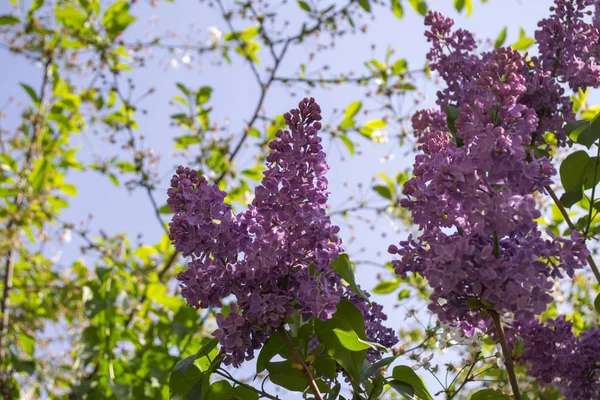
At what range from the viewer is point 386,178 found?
7.66 feet

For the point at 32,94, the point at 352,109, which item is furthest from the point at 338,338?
the point at 32,94

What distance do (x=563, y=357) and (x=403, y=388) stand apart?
328 millimetres

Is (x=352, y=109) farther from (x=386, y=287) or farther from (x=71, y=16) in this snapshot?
(x=71, y=16)

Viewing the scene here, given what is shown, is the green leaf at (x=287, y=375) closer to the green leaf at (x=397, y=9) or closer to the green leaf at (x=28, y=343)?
the green leaf at (x=397, y=9)

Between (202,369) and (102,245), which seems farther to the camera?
(102,245)

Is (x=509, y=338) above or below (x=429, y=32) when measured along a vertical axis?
below

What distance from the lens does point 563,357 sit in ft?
3.14

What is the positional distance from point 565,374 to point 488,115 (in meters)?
0.50

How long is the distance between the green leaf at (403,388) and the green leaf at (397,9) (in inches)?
62.6

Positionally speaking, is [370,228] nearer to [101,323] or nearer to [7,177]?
[101,323]

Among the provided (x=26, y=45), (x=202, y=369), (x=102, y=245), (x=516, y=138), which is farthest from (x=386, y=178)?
(x=26, y=45)

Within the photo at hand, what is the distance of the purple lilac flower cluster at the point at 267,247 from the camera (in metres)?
0.70

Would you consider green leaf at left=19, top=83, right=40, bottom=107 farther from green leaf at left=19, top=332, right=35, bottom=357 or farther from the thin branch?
green leaf at left=19, top=332, right=35, bottom=357

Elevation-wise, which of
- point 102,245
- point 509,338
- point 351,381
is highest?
point 102,245
